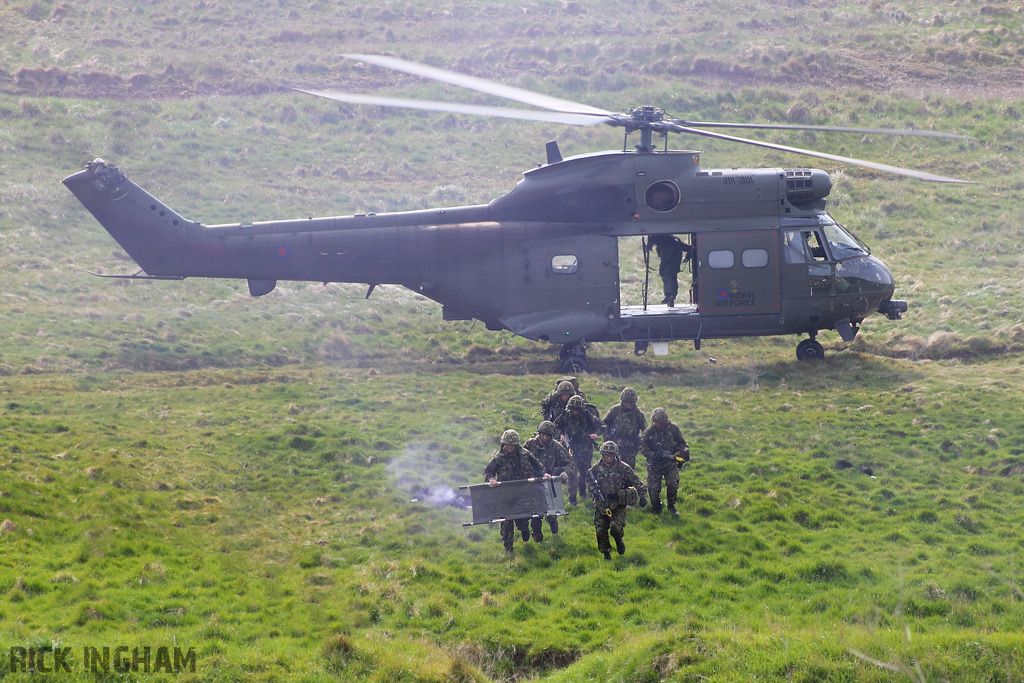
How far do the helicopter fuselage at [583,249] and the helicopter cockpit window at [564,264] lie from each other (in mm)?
59

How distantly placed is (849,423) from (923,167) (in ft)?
72.6

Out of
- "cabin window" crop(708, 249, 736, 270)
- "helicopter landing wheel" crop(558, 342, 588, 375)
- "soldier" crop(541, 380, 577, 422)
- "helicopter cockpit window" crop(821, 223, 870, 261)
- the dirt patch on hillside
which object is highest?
the dirt patch on hillside

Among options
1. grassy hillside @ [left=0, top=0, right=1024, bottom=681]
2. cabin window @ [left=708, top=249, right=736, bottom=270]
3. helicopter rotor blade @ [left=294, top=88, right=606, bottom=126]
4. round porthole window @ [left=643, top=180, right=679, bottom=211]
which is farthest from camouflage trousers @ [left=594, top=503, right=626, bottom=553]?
round porthole window @ [left=643, top=180, right=679, bottom=211]

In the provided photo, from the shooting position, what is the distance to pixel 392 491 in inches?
589

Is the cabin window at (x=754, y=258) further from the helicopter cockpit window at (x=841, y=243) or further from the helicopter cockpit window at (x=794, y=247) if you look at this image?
the helicopter cockpit window at (x=841, y=243)

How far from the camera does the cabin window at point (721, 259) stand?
21.2 m

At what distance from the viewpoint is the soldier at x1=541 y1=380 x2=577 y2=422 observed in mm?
15398

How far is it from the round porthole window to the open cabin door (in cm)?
112

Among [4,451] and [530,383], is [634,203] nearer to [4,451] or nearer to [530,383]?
[530,383]

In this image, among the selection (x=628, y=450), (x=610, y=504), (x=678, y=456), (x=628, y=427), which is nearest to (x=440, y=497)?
(x=628, y=450)

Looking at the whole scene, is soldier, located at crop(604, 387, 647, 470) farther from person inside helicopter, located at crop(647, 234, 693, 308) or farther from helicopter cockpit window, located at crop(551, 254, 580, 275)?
person inside helicopter, located at crop(647, 234, 693, 308)

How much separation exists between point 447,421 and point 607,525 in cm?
688

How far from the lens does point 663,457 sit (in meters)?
13.7

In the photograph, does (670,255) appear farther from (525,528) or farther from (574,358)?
(525,528)
